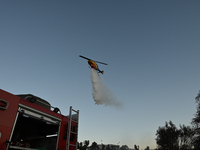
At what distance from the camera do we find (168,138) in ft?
131

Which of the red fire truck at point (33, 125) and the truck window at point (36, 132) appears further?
the truck window at point (36, 132)

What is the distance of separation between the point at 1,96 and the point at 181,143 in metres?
43.4

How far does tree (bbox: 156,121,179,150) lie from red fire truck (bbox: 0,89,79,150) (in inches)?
1508

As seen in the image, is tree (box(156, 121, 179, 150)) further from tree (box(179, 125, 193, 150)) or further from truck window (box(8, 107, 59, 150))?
truck window (box(8, 107, 59, 150))

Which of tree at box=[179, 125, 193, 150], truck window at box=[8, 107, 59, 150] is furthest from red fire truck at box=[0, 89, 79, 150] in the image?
tree at box=[179, 125, 193, 150]

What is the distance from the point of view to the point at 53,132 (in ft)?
31.8

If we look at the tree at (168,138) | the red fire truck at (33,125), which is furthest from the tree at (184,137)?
the red fire truck at (33,125)

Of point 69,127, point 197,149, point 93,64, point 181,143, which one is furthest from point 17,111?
point 181,143

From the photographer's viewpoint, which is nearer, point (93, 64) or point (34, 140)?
point (34, 140)

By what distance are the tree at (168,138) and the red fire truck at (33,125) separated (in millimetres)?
38306

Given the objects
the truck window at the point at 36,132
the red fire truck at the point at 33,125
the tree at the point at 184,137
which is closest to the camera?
the red fire truck at the point at 33,125

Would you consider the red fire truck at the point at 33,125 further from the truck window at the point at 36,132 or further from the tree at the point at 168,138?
the tree at the point at 168,138

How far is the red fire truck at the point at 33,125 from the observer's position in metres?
5.85

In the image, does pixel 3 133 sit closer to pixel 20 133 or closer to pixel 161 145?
pixel 20 133
